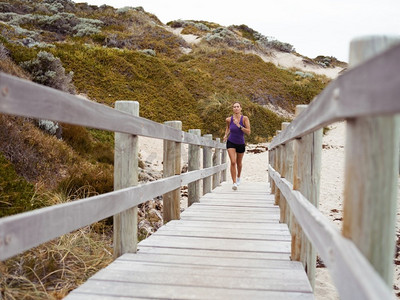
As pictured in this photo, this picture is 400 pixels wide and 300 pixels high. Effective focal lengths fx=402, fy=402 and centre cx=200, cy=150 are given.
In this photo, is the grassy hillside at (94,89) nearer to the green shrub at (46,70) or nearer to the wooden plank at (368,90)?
the green shrub at (46,70)

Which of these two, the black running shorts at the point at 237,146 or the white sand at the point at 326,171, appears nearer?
the white sand at the point at 326,171

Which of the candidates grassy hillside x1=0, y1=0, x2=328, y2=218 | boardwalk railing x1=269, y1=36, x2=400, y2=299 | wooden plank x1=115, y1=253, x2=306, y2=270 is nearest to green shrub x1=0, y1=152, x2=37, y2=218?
grassy hillside x1=0, y1=0, x2=328, y2=218

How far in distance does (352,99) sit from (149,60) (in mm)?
23515

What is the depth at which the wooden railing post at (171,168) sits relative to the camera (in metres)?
4.66

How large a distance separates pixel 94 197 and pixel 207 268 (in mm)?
1032

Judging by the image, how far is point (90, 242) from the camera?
391cm

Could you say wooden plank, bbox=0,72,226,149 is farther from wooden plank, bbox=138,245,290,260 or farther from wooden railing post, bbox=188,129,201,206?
wooden railing post, bbox=188,129,201,206

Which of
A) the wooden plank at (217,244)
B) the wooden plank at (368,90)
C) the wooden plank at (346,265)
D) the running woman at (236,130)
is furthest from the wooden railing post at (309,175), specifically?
the running woman at (236,130)

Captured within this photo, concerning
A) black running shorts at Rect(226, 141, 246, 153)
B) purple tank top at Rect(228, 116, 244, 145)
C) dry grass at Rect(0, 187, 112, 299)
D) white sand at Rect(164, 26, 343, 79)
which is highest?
white sand at Rect(164, 26, 343, 79)

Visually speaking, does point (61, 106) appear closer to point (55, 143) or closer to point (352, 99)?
Result: point (352, 99)

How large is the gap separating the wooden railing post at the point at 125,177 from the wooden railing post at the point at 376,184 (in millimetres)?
2080

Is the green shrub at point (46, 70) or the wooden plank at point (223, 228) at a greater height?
the green shrub at point (46, 70)

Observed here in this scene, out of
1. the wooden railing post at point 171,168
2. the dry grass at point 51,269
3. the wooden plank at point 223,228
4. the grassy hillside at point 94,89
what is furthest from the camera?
the wooden railing post at point 171,168

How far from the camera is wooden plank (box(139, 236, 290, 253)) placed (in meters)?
3.63
